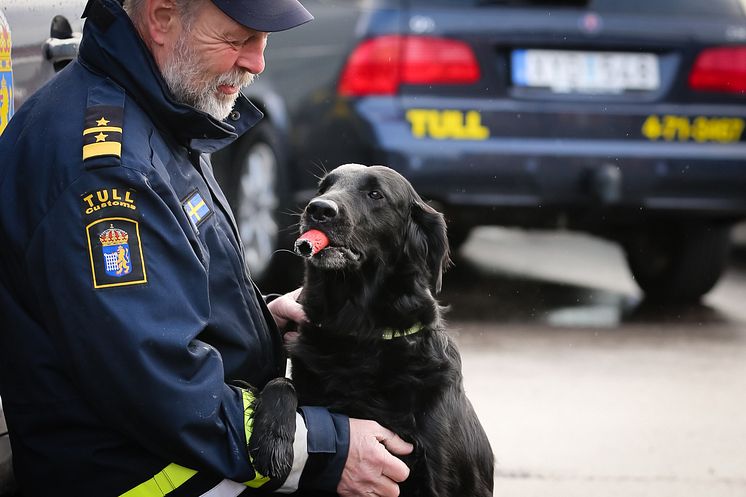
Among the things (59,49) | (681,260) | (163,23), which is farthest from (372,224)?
(681,260)

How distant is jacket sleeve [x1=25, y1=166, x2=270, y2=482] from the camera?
2637 mm

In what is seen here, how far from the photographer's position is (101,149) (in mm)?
2688

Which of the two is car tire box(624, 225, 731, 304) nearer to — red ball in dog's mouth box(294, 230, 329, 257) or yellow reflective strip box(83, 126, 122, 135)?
red ball in dog's mouth box(294, 230, 329, 257)

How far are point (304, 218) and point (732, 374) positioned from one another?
326 centimetres

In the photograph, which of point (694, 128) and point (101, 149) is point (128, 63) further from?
point (694, 128)

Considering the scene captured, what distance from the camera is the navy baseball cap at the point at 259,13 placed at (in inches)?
119

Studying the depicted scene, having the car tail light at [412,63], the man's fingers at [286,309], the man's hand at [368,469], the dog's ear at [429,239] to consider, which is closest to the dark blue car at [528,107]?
the car tail light at [412,63]

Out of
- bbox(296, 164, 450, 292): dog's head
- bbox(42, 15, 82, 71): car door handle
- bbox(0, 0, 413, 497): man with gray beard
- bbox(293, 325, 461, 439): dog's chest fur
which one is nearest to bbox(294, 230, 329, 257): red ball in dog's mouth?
bbox(296, 164, 450, 292): dog's head

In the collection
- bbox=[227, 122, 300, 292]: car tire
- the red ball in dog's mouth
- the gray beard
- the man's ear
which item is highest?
the man's ear

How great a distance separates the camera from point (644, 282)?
754 centimetres

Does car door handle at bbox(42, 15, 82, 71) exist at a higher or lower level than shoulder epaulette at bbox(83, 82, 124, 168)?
higher

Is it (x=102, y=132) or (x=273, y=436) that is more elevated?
(x=102, y=132)

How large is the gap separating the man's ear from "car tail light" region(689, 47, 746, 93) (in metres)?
4.07

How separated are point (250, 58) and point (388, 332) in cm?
81
